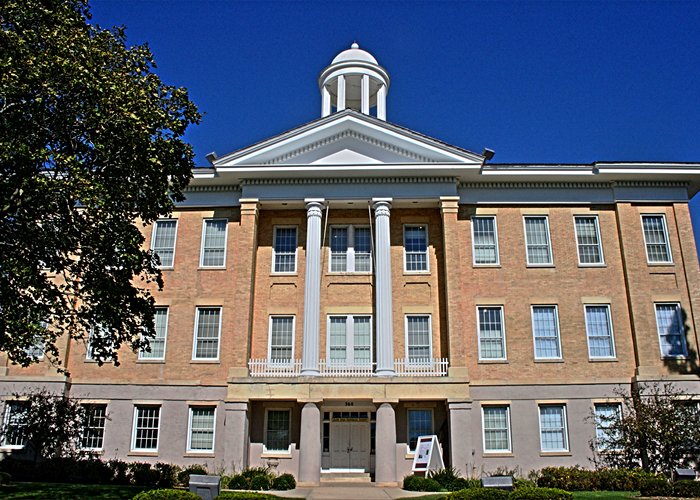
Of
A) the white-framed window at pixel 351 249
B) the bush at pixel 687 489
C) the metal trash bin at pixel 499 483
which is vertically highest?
the white-framed window at pixel 351 249

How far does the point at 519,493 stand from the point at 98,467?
1704 cm

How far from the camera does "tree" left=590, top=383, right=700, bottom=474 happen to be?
81.0 ft

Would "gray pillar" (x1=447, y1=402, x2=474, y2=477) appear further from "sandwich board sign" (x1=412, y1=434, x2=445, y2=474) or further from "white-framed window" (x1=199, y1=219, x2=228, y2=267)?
"white-framed window" (x1=199, y1=219, x2=228, y2=267)

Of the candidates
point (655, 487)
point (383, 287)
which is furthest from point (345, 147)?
point (655, 487)

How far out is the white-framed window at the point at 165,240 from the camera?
3069 cm

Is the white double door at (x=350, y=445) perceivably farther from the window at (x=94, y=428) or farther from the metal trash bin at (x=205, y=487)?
the metal trash bin at (x=205, y=487)

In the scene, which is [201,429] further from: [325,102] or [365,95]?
[365,95]

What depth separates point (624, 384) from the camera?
91.5ft

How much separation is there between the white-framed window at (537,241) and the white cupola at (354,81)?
9.49 meters

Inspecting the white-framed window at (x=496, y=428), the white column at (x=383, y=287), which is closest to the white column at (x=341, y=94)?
the white column at (x=383, y=287)

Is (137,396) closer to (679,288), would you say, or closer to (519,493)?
(519,493)

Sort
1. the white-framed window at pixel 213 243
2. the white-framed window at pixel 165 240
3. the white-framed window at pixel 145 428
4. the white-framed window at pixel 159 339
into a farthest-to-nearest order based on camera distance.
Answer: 1. the white-framed window at pixel 165 240
2. the white-framed window at pixel 213 243
3. the white-framed window at pixel 159 339
4. the white-framed window at pixel 145 428

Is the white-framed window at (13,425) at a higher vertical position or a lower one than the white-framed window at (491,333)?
lower

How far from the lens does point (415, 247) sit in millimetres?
30578
